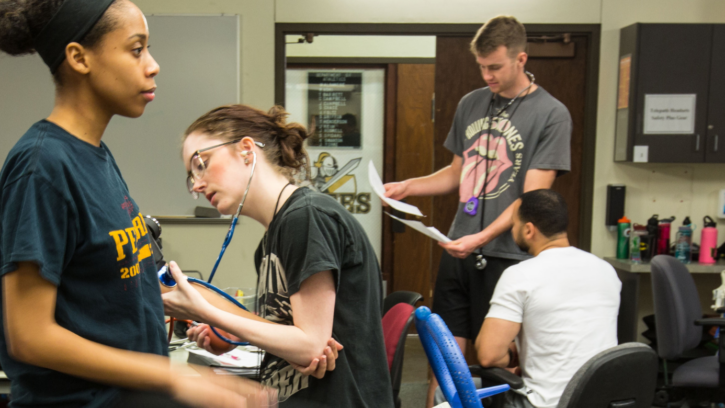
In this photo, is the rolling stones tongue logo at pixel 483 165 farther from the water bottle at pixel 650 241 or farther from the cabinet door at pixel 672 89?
the water bottle at pixel 650 241

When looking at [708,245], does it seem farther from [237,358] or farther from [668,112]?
[237,358]

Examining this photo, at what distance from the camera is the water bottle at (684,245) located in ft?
11.0

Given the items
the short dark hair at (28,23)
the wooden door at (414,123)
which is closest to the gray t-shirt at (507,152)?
the short dark hair at (28,23)

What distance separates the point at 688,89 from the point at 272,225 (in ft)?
10.3

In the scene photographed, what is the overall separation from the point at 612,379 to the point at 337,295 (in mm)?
699

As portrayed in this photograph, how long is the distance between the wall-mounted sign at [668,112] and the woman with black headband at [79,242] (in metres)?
3.22

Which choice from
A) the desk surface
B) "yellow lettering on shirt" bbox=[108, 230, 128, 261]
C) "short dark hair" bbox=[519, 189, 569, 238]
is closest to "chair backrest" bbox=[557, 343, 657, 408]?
"short dark hair" bbox=[519, 189, 569, 238]

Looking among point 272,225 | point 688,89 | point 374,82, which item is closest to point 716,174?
point 688,89

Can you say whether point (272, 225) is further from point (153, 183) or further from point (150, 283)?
point (153, 183)

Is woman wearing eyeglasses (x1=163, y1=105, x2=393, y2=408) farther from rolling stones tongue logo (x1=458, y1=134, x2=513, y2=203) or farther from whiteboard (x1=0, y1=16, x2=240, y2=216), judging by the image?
whiteboard (x1=0, y1=16, x2=240, y2=216)

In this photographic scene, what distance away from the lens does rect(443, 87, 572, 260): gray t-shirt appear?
2.29 metres

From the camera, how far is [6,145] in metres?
3.58

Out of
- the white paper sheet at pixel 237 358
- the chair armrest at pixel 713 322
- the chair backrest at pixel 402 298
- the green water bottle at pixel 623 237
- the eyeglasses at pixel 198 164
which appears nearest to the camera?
the eyeglasses at pixel 198 164

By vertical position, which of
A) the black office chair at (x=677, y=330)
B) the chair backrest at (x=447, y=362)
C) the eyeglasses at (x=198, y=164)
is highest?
the eyeglasses at (x=198, y=164)
